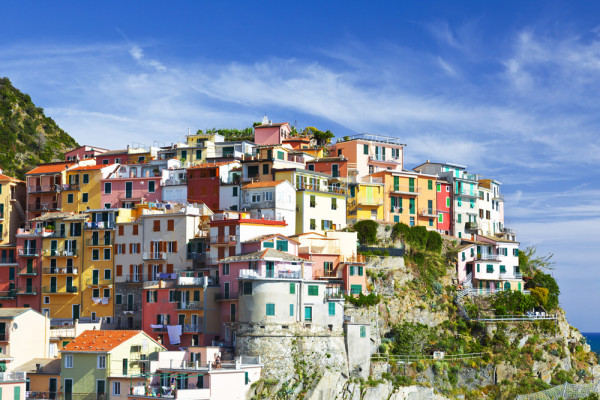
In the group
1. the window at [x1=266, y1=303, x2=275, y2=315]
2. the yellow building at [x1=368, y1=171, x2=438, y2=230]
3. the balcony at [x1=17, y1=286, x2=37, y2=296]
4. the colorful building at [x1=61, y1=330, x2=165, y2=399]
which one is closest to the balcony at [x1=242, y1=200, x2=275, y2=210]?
the yellow building at [x1=368, y1=171, x2=438, y2=230]

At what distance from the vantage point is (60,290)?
270 feet

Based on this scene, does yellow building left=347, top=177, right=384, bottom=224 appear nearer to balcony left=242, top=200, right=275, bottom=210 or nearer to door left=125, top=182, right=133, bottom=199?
balcony left=242, top=200, right=275, bottom=210

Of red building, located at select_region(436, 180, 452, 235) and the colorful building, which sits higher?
red building, located at select_region(436, 180, 452, 235)

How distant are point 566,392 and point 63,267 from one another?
48.4m

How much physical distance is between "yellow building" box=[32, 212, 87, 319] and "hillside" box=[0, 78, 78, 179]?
35.3m

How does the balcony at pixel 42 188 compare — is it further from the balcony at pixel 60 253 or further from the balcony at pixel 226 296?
the balcony at pixel 226 296

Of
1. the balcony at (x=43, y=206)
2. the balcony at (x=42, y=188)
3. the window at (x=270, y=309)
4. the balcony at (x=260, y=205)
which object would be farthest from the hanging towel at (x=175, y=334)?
the balcony at (x=42, y=188)

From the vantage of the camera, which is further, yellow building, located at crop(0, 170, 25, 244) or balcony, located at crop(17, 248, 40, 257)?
yellow building, located at crop(0, 170, 25, 244)

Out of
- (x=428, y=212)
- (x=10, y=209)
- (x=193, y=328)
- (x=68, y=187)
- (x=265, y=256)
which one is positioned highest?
(x=68, y=187)

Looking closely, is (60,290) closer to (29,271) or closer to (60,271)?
(60,271)

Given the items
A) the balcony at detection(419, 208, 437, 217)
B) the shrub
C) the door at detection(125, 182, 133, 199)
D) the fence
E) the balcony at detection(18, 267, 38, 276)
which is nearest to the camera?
the fence

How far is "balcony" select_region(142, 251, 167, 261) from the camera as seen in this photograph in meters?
77.6

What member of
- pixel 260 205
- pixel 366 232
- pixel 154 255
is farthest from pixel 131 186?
pixel 366 232

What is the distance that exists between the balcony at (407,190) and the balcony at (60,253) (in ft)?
108
